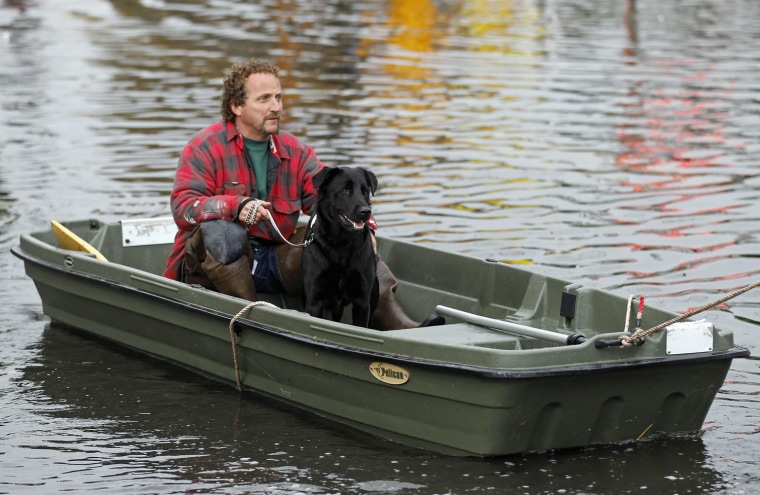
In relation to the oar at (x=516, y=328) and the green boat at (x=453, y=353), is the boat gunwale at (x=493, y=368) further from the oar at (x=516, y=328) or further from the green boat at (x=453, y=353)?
the oar at (x=516, y=328)

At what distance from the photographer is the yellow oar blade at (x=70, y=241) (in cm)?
902

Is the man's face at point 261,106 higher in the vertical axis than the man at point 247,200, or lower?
higher

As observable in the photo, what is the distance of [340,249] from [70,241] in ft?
8.22

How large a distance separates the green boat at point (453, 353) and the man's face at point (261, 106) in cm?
113

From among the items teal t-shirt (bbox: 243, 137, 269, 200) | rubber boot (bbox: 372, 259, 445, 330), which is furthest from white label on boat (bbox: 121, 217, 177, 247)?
rubber boot (bbox: 372, 259, 445, 330)

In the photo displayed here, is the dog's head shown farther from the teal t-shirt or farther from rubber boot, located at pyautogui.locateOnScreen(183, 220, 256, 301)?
the teal t-shirt

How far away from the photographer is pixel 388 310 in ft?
27.0

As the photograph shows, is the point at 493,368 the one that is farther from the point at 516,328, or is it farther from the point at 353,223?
the point at 353,223

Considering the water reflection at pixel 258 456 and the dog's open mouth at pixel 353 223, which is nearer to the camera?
the water reflection at pixel 258 456

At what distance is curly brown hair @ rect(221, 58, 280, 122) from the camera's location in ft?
26.6

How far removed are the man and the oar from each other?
0.28 m

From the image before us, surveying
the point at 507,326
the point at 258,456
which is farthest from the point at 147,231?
the point at 507,326

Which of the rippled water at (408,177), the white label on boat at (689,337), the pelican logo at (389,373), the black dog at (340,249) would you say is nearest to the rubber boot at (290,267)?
the black dog at (340,249)

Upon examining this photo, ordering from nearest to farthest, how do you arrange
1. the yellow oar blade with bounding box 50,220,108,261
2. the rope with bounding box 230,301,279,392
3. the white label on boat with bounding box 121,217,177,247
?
the rope with bounding box 230,301,279,392 → the yellow oar blade with bounding box 50,220,108,261 → the white label on boat with bounding box 121,217,177,247
